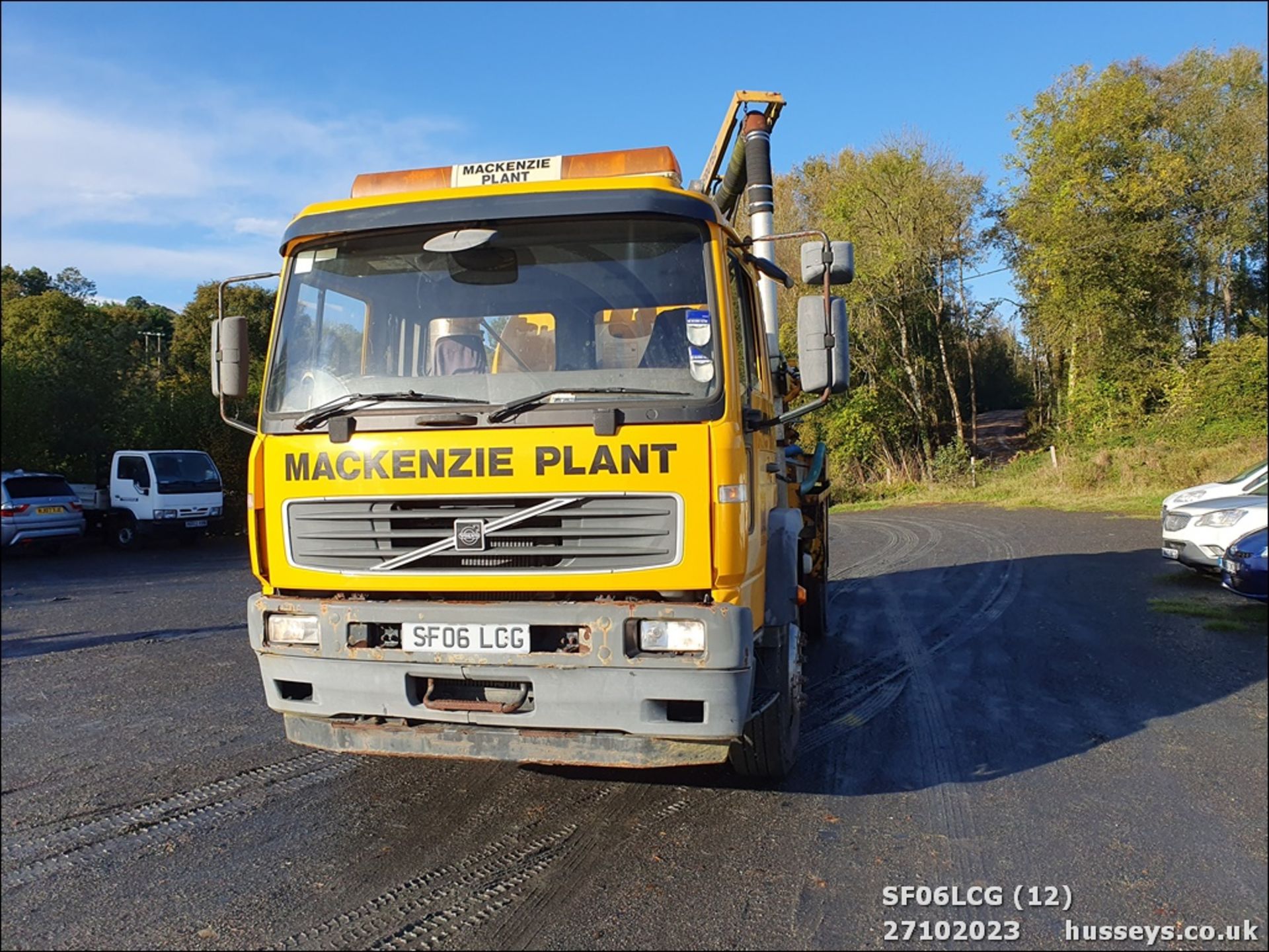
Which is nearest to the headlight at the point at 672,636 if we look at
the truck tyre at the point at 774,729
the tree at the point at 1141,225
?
the truck tyre at the point at 774,729

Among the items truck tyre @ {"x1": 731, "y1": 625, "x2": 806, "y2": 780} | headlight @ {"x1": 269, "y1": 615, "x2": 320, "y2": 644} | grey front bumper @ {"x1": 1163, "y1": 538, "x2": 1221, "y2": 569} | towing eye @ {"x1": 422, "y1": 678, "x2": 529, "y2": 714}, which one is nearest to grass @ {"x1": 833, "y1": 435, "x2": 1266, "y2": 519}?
grey front bumper @ {"x1": 1163, "y1": 538, "x2": 1221, "y2": 569}

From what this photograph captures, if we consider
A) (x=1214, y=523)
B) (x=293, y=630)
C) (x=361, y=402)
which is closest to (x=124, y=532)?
(x=293, y=630)

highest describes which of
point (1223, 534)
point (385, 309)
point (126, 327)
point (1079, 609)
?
point (126, 327)

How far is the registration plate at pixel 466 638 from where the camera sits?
3.28 m

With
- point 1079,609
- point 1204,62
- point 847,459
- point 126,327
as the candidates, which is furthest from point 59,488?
point 847,459

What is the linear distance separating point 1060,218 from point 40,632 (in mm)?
3023

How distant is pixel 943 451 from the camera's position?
23281 mm

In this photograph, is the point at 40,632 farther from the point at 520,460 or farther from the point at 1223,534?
the point at 1223,534

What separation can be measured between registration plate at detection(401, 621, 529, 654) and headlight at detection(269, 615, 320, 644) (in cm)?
44

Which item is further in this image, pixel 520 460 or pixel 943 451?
pixel 943 451

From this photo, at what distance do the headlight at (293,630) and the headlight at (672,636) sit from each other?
4.61ft

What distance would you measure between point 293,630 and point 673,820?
1.86 meters

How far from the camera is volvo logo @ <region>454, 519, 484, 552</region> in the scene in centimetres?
335

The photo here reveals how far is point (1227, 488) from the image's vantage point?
1.37m
